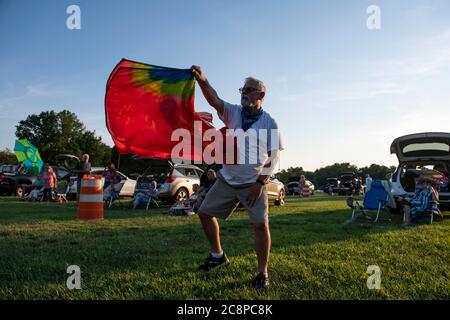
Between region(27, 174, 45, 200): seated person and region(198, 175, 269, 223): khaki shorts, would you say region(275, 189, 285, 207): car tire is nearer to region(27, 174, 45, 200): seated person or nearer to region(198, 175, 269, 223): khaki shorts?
region(27, 174, 45, 200): seated person

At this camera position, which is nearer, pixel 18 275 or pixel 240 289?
pixel 240 289

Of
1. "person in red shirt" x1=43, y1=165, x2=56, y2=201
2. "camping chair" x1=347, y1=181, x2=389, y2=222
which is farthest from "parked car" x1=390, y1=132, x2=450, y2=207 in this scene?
"person in red shirt" x1=43, y1=165, x2=56, y2=201

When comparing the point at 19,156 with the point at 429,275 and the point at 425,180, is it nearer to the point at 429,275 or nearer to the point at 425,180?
the point at 425,180

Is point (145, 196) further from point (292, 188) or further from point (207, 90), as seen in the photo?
point (292, 188)

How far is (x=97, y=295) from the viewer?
3393 mm

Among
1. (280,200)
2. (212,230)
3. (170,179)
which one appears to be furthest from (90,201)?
(280,200)

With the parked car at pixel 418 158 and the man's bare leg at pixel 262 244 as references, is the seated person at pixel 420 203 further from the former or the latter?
the man's bare leg at pixel 262 244

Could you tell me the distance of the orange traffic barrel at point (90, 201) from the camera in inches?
381

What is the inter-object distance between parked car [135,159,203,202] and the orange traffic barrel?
14.8ft

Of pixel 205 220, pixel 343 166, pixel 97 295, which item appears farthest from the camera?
pixel 343 166

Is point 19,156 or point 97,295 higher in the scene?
point 19,156

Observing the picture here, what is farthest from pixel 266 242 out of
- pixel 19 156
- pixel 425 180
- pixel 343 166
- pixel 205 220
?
pixel 343 166

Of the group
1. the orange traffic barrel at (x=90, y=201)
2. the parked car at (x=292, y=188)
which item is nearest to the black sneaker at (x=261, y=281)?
the orange traffic barrel at (x=90, y=201)
